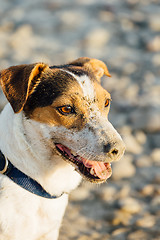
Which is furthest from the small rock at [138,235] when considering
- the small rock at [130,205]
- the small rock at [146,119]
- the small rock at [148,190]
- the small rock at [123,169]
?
the small rock at [146,119]

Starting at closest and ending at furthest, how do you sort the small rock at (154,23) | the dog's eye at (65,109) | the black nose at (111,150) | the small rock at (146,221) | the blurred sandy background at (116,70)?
the black nose at (111,150) < the dog's eye at (65,109) < the small rock at (146,221) < the blurred sandy background at (116,70) < the small rock at (154,23)

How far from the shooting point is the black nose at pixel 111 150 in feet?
7.50

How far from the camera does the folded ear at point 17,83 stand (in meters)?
2.34

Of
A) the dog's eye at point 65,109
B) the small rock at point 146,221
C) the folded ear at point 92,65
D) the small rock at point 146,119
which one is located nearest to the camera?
the dog's eye at point 65,109

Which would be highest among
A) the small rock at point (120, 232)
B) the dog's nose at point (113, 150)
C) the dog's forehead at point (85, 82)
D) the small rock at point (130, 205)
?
the dog's forehead at point (85, 82)

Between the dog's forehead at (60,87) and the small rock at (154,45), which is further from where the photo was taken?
the small rock at (154,45)

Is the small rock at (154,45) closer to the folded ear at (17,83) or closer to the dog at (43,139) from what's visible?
the dog at (43,139)

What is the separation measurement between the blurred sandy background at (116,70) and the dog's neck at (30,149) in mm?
1043

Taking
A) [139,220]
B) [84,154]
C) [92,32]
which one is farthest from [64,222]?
[92,32]

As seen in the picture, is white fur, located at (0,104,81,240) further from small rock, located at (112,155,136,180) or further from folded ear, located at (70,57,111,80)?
small rock, located at (112,155,136,180)

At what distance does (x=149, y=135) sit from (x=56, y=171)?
7.15 feet

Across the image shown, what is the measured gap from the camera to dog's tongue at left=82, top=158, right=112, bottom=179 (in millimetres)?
2480

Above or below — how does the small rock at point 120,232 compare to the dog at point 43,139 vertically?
below

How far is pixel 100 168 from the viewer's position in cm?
254
